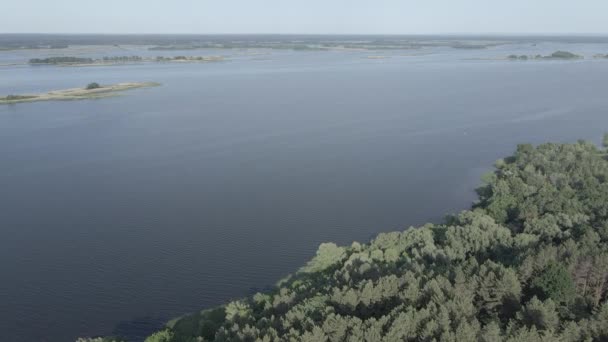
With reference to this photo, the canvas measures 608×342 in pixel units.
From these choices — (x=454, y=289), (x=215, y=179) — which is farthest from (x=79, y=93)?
(x=454, y=289)

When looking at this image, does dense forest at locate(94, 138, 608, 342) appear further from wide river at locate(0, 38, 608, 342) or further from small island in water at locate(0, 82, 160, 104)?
small island in water at locate(0, 82, 160, 104)

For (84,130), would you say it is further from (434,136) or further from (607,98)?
(607,98)

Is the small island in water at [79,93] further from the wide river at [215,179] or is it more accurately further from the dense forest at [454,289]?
the dense forest at [454,289]

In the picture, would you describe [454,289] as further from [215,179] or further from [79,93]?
[79,93]

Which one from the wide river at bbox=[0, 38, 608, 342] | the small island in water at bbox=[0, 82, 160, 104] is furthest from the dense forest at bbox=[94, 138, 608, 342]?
the small island in water at bbox=[0, 82, 160, 104]

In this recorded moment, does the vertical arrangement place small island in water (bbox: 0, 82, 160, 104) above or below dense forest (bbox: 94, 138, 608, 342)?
above

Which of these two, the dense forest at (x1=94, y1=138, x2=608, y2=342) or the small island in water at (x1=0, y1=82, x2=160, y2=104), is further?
the small island in water at (x1=0, y1=82, x2=160, y2=104)
